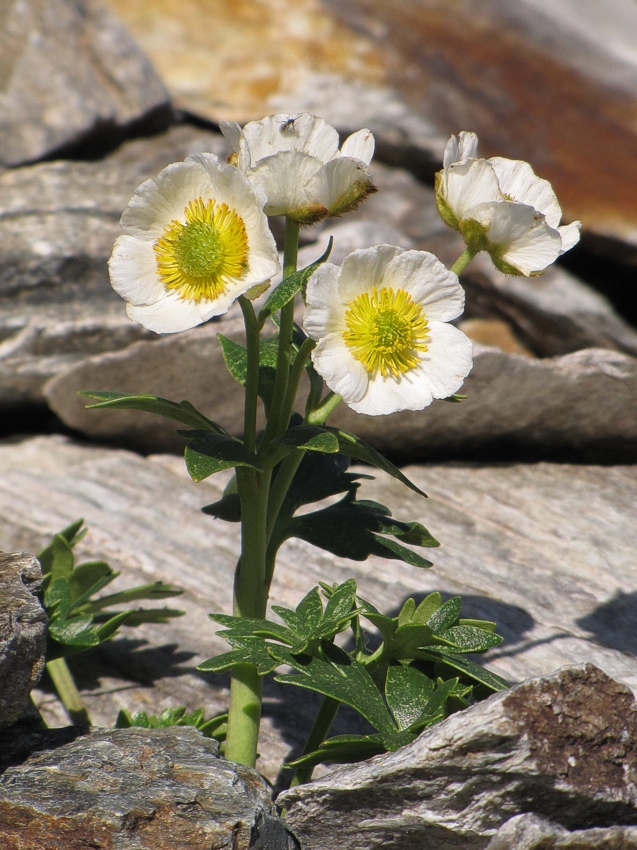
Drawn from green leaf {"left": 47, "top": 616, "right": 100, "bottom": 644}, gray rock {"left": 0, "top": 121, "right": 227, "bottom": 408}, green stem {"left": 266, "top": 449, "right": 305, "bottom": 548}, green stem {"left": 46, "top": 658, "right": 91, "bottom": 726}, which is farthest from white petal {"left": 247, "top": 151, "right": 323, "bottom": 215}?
gray rock {"left": 0, "top": 121, "right": 227, "bottom": 408}

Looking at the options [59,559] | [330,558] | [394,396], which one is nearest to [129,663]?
[59,559]

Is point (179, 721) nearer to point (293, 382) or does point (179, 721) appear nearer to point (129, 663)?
point (129, 663)

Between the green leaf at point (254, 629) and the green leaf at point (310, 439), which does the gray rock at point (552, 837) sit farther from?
the green leaf at point (310, 439)

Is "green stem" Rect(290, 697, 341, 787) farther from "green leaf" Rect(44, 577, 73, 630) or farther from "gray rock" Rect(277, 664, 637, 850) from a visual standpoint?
"green leaf" Rect(44, 577, 73, 630)

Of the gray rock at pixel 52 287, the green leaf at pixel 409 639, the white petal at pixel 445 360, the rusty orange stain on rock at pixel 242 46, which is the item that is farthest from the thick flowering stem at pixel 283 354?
the rusty orange stain on rock at pixel 242 46

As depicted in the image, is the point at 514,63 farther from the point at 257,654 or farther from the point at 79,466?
the point at 257,654

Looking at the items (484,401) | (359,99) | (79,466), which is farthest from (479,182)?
(359,99)

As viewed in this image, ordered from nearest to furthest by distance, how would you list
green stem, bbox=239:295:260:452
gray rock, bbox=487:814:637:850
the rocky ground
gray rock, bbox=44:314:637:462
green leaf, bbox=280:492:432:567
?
gray rock, bbox=487:814:637:850 → green stem, bbox=239:295:260:452 → green leaf, bbox=280:492:432:567 → the rocky ground → gray rock, bbox=44:314:637:462
